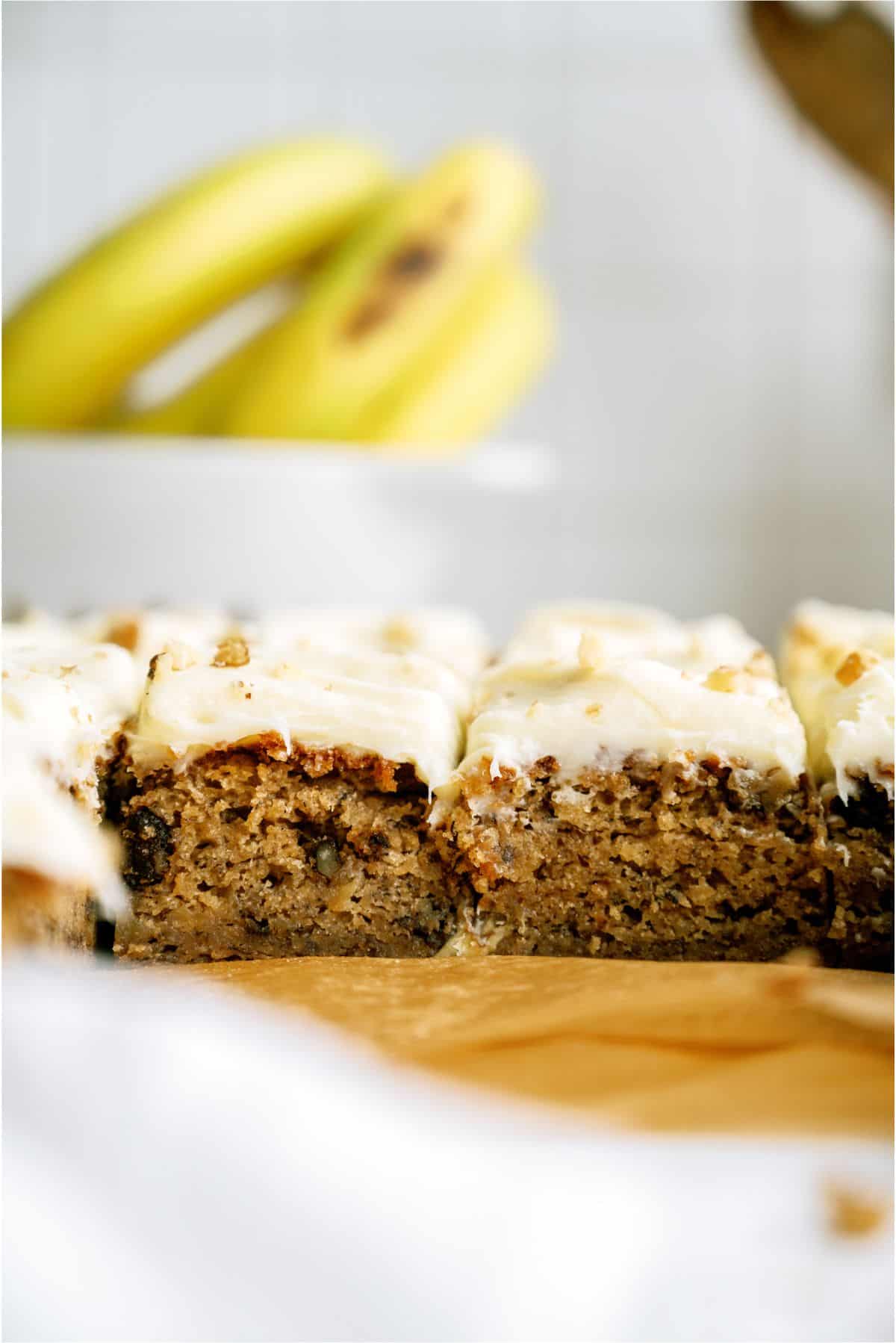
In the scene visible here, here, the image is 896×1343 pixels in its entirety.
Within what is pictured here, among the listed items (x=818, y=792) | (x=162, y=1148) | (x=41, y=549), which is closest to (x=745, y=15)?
(x=41, y=549)

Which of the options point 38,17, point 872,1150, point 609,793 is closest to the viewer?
point 872,1150

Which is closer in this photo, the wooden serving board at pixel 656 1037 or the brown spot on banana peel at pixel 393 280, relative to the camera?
the wooden serving board at pixel 656 1037

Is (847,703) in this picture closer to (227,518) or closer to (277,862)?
(277,862)

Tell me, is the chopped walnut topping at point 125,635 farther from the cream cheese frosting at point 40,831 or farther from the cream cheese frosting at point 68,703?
the cream cheese frosting at point 40,831

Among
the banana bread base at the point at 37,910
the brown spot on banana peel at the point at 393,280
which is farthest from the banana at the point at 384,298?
the banana bread base at the point at 37,910

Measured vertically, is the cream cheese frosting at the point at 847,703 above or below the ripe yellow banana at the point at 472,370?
below

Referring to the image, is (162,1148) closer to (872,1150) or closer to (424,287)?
(872,1150)
